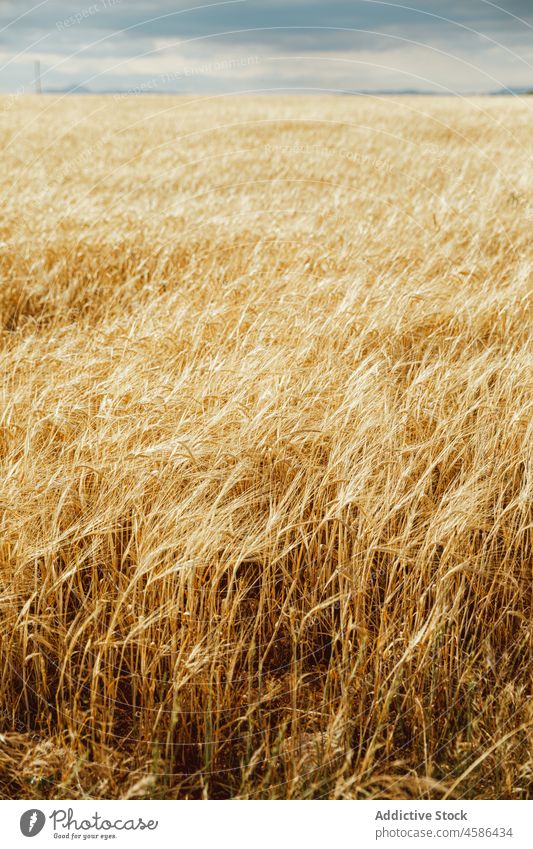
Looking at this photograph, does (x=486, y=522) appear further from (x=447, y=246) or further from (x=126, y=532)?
(x=447, y=246)

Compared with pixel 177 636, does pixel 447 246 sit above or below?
above

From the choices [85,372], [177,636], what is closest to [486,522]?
[177,636]

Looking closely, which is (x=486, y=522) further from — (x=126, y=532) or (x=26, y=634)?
(x=26, y=634)

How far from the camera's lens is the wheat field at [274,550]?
5.59ft

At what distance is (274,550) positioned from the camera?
6.69 feet

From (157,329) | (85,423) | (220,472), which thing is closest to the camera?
(220,472)

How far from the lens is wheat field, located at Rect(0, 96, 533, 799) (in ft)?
5.59

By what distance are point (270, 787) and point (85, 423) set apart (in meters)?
1.51

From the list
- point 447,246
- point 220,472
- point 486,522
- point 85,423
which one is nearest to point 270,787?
point 220,472
